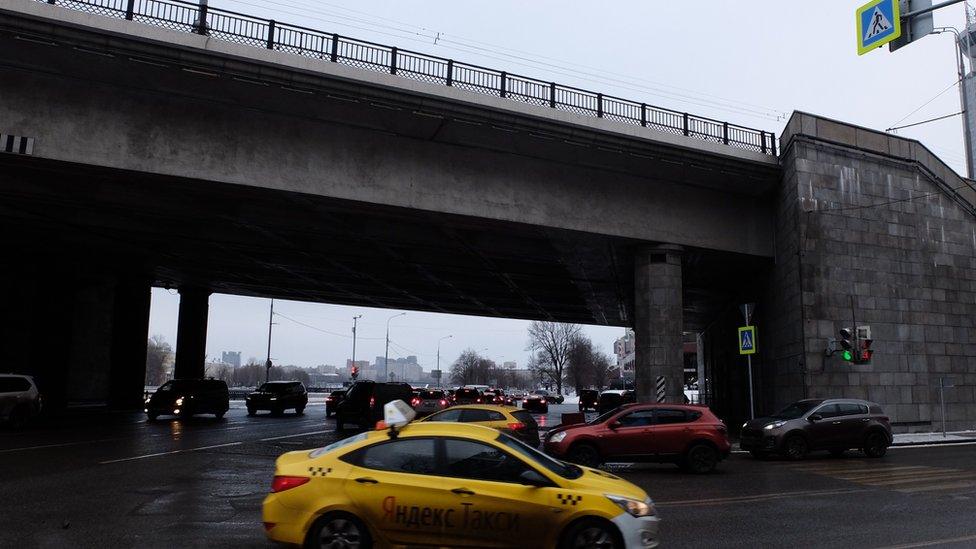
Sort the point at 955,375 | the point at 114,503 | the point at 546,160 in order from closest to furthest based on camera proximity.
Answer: the point at 114,503 < the point at 546,160 < the point at 955,375

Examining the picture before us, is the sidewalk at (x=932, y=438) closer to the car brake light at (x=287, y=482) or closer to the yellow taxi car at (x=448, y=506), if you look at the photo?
the yellow taxi car at (x=448, y=506)

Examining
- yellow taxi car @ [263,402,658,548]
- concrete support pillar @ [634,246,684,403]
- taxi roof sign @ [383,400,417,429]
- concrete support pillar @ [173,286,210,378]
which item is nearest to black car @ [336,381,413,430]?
concrete support pillar @ [634,246,684,403]

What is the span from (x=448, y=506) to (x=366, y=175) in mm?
14970

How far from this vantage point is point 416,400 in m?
26.6

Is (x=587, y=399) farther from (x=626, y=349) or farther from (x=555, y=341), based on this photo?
(x=626, y=349)

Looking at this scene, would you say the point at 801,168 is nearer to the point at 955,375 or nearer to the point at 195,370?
the point at 955,375

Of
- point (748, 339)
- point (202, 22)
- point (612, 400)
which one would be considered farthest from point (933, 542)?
Answer: point (612, 400)

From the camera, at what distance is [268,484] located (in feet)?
38.6

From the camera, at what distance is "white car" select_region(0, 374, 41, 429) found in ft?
71.3

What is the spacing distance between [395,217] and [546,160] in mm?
5265

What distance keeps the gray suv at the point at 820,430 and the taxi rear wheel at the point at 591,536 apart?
12.5m

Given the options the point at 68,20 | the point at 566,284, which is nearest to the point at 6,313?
the point at 68,20

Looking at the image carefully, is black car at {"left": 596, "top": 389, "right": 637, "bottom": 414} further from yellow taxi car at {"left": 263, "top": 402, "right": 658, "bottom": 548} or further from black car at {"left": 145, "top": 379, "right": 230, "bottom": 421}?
yellow taxi car at {"left": 263, "top": 402, "right": 658, "bottom": 548}

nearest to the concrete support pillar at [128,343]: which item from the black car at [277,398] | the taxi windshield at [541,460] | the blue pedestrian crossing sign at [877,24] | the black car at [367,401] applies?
the black car at [277,398]
